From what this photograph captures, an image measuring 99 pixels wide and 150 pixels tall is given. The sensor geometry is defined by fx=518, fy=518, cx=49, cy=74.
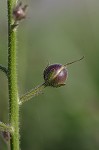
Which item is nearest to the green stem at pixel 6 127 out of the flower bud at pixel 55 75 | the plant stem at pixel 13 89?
the plant stem at pixel 13 89

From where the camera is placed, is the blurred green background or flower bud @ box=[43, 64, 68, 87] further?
the blurred green background

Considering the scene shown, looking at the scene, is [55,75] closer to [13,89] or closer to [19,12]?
[13,89]

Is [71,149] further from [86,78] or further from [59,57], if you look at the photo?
[59,57]

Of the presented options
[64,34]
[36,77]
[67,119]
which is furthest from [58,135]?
[64,34]

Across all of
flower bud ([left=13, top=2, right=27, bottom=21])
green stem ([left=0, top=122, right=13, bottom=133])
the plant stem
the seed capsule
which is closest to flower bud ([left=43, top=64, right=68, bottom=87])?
the seed capsule

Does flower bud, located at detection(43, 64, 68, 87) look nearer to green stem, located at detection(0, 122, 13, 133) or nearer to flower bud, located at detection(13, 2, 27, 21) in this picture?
green stem, located at detection(0, 122, 13, 133)

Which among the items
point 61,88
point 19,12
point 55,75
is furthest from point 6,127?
point 61,88
